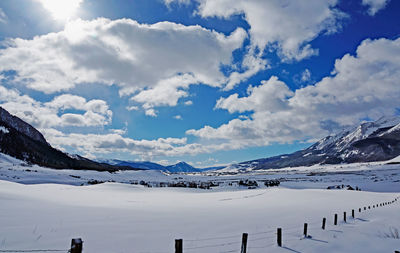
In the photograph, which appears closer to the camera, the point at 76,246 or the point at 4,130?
the point at 76,246

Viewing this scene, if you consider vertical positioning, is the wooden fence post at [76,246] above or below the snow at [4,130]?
below

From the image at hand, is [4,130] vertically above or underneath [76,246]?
above

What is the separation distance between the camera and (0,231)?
11344 mm

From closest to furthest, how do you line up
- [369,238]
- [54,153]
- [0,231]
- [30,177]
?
[0,231]
[369,238]
[30,177]
[54,153]

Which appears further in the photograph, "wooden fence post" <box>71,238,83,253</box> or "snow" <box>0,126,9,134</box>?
"snow" <box>0,126,9,134</box>

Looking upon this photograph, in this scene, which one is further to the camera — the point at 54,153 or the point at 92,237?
the point at 54,153

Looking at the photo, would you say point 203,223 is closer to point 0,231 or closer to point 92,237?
point 92,237

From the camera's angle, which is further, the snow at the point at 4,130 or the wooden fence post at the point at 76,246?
the snow at the point at 4,130

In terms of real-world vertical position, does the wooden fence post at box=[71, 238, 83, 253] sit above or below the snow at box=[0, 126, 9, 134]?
below

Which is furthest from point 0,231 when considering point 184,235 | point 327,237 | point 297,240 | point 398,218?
point 398,218

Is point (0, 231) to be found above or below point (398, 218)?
above

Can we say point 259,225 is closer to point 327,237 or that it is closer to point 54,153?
point 327,237

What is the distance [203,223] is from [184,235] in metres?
4.04

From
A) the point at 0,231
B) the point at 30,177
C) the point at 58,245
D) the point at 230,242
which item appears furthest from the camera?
the point at 30,177
